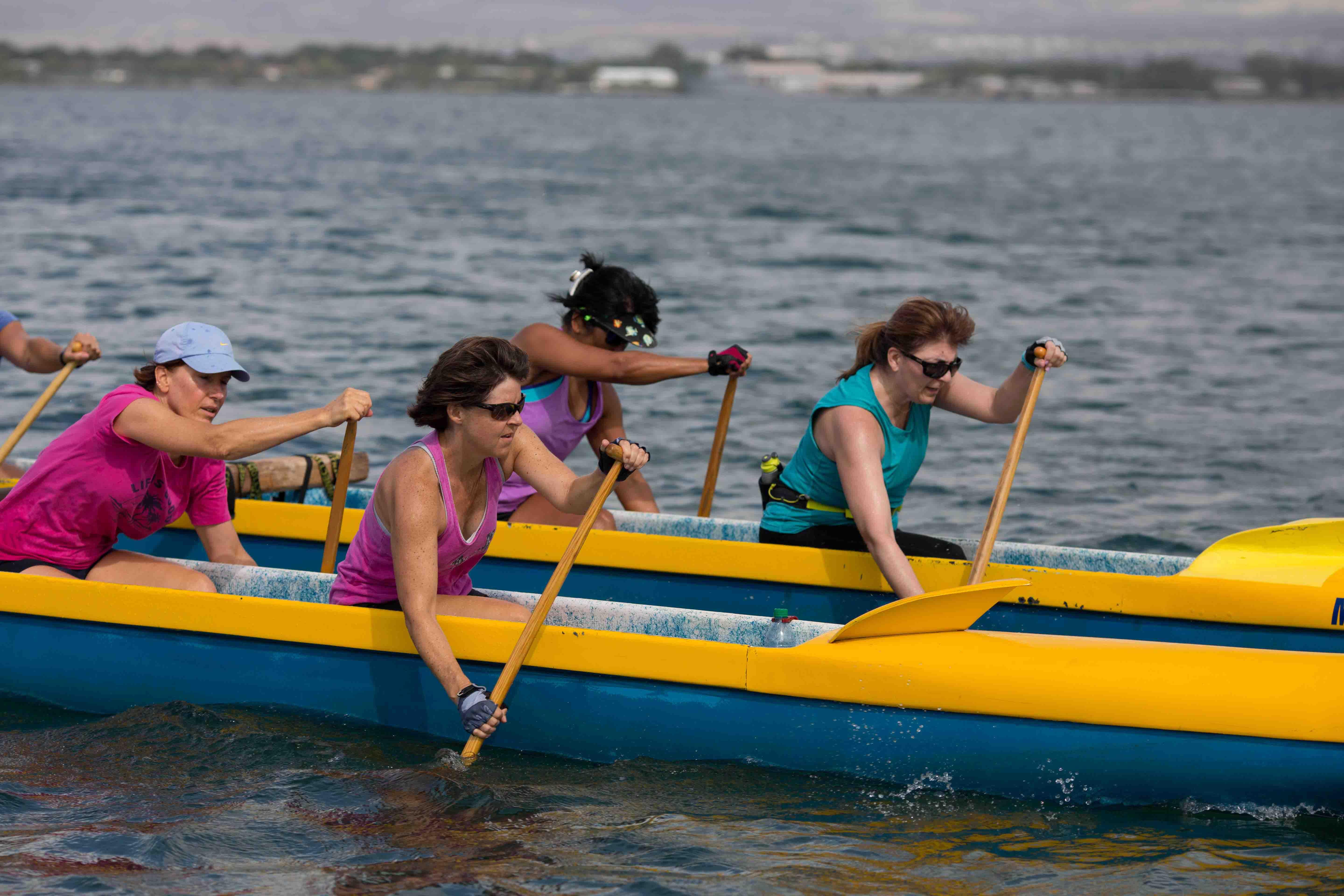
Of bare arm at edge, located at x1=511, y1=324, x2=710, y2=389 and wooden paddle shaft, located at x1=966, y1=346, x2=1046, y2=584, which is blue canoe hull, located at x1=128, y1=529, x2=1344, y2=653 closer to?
wooden paddle shaft, located at x1=966, y1=346, x2=1046, y2=584

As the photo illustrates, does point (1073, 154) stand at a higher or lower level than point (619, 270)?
higher

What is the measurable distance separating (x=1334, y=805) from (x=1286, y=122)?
418ft

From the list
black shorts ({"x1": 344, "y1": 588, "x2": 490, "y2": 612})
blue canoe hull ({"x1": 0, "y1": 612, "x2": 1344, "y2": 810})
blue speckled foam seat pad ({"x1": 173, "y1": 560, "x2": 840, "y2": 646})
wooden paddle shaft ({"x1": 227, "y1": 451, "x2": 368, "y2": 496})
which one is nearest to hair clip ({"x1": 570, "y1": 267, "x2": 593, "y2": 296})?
wooden paddle shaft ({"x1": 227, "y1": 451, "x2": 368, "y2": 496})

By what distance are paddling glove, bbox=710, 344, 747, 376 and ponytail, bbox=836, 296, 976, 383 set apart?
111 cm

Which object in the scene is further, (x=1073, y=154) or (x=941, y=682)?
(x=1073, y=154)

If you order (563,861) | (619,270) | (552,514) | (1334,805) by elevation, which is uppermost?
(619,270)

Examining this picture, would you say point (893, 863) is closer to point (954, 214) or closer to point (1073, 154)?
point (954, 214)

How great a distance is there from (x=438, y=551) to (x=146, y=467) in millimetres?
1277

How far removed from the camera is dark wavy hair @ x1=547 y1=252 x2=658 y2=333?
6.36 meters

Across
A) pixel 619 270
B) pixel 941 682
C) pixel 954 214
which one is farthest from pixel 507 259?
pixel 941 682

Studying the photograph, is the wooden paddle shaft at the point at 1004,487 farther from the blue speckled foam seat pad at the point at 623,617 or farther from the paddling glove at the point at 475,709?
the paddling glove at the point at 475,709

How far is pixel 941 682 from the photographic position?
469 centimetres

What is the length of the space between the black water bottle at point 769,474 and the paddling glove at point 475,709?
1893mm

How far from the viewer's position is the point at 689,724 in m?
4.88
